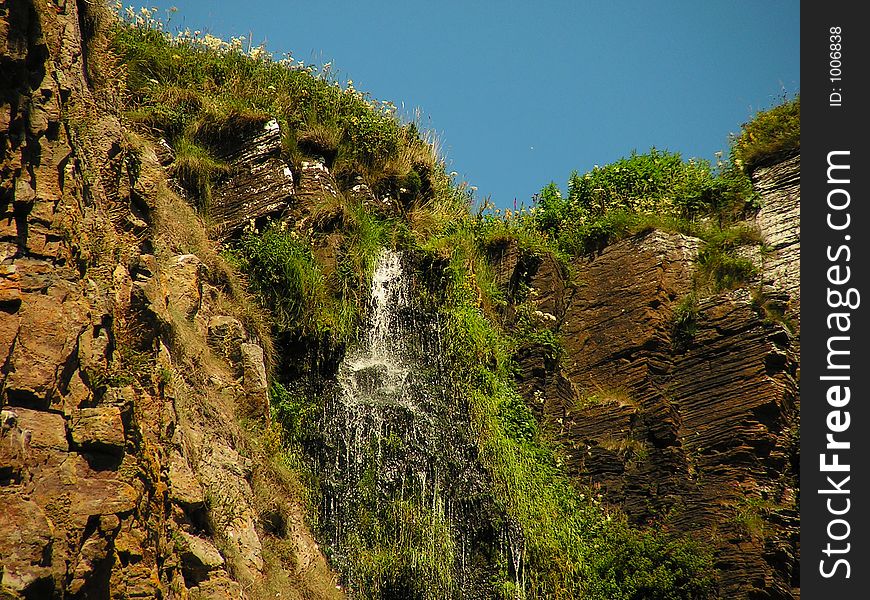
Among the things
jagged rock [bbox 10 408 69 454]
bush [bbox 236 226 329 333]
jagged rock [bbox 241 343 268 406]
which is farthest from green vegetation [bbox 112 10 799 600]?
jagged rock [bbox 10 408 69 454]

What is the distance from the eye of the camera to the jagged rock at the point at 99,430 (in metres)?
6.26

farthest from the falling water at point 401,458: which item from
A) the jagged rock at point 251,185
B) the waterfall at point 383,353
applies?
the jagged rock at point 251,185

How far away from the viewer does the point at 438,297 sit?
48.4 feet

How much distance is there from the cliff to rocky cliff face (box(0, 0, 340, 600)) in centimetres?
3

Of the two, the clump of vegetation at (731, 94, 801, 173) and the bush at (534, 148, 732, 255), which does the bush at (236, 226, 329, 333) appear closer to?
the bush at (534, 148, 732, 255)

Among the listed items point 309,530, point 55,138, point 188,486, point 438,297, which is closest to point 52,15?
point 55,138

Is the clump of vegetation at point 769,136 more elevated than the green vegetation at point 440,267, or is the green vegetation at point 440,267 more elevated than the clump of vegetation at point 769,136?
the clump of vegetation at point 769,136

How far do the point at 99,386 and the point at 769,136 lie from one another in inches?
567

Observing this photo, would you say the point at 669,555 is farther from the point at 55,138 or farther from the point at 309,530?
the point at 55,138

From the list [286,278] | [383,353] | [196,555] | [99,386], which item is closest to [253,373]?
[286,278]

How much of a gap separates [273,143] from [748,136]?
929 centimetres

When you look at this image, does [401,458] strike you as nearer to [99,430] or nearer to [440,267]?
[440,267]

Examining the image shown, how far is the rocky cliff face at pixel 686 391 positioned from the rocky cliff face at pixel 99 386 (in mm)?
5429

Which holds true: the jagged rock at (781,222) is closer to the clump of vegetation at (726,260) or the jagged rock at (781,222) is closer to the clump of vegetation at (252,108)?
the clump of vegetation at (726,260)
